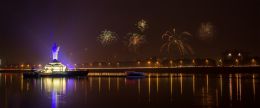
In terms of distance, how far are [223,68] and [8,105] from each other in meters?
107

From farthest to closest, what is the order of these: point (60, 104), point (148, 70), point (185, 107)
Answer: point (148, 70) < point (60, 104) < point (185, 107)

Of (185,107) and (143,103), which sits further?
(143,103)

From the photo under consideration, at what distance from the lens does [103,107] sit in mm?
25891

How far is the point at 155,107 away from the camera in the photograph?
2547 centimetres

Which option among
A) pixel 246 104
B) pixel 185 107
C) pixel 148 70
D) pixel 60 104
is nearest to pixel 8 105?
pixel 60 104

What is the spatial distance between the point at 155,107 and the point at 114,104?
337 cm

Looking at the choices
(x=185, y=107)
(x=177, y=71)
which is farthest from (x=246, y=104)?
(x=177, y=71)

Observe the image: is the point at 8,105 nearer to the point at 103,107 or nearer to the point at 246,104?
the point at 103,107

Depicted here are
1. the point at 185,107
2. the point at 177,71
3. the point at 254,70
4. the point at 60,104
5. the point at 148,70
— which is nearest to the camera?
the point at 185,107

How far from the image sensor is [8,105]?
88.3 feet

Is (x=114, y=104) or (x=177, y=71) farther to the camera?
(x=177, y=71)

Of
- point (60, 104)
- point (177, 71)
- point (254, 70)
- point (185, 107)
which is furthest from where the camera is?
point (177, 71)

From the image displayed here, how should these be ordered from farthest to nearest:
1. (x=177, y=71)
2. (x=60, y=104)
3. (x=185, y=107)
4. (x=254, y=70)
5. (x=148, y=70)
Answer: (x=148, y=70) → (x=177, y=71) → (x=254, y=70) → (x=60, y=104) → (x=185, y=107)

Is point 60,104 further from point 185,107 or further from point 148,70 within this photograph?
point 148,70
